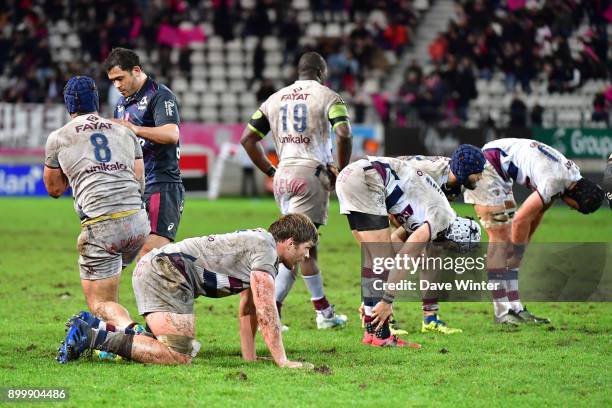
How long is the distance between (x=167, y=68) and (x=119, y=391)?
2348cm

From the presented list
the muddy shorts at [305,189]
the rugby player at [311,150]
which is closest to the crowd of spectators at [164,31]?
the rugby player at [311,150]

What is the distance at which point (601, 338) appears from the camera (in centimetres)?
881

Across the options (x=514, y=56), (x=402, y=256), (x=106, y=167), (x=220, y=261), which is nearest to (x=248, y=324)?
(x=220, y=261)

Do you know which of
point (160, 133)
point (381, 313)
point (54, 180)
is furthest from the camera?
point (160, 133)

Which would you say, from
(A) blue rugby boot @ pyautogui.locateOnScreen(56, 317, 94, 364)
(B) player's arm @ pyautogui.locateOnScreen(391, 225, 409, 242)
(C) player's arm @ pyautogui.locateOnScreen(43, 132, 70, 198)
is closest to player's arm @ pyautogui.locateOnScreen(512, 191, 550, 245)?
(B) player's arm @ pyautogui.locateOnScreen(391, 225, 409, 242)

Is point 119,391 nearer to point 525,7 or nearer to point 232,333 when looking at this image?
point 232,333

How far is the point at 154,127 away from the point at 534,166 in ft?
11.6

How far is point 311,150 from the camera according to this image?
31.8 feet

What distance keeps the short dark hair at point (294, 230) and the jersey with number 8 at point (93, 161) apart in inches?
51.3

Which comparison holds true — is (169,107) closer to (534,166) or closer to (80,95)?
(80,95)

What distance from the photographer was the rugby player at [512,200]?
9.66m

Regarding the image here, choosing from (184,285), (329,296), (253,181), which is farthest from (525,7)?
(184,285)

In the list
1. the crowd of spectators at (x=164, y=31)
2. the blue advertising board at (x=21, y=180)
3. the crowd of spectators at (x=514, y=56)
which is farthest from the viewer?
the crowd of spectators at (x=164, y=31)

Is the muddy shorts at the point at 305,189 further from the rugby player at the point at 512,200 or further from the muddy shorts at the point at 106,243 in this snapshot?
the muddy shorts at the point at 106,243
